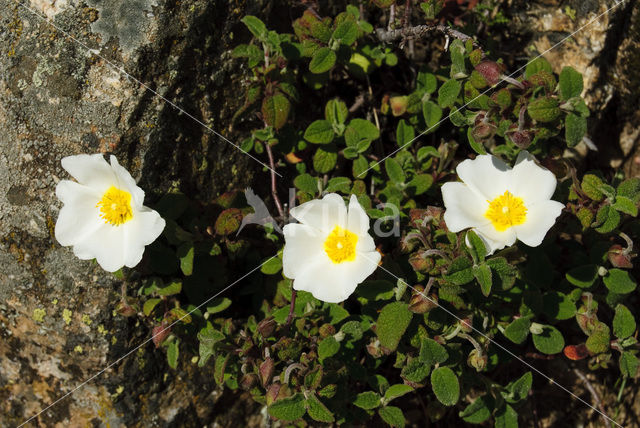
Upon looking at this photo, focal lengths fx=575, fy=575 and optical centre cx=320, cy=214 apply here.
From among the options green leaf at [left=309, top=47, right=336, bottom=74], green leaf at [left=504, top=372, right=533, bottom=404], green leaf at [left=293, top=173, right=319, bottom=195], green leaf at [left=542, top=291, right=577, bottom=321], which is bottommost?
green leaf at [left=504, top=372, right=533, bottom=404]

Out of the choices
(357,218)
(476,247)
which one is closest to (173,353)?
(357,218)

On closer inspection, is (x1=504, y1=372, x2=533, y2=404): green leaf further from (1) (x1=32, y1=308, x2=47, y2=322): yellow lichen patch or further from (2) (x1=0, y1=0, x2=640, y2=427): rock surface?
(1) (x1=32, y1=308, x2=47, y2=322): yellow lichen patch

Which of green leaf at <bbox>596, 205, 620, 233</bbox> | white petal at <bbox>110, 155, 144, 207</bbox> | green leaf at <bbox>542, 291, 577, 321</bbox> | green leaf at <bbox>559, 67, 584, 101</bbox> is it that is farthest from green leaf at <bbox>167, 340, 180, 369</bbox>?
green leaf at <bbox>559, 67, 584, 101</bbox>

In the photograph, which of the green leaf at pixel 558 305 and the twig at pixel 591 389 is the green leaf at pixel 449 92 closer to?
the green leaf at pixel 558 305

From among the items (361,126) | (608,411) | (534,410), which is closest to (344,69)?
(361,126)

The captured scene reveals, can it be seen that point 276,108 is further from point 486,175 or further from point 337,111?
point 486,175
